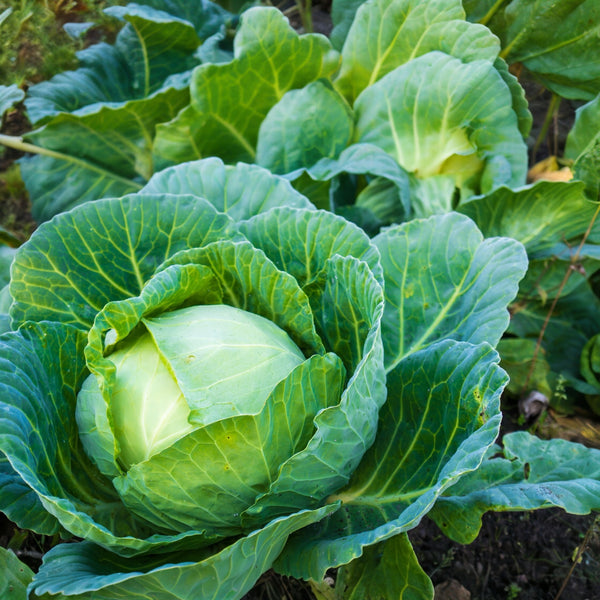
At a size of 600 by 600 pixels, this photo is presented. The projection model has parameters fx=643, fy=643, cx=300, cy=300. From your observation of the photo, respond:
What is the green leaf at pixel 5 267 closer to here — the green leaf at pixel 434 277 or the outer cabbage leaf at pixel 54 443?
the outer cabbage leaf at pixel 54 443

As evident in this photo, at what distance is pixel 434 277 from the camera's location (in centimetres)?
193

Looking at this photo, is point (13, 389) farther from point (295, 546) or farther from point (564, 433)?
point (564, 433)

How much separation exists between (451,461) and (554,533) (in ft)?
4.30

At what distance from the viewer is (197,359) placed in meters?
1.48

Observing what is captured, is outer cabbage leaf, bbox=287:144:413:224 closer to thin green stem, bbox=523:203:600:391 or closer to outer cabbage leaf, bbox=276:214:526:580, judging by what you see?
outer cabbage leaf, bbox=276:214:526:580

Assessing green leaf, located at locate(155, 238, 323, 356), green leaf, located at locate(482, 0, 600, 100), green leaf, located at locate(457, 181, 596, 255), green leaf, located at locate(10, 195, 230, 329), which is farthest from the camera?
green leaf, located at locate(482, 0, 600, 100)

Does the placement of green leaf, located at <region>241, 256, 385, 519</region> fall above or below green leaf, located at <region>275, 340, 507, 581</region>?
above

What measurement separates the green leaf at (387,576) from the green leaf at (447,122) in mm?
1326

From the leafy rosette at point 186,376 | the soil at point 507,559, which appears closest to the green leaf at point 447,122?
the leafy rosette at point 186,376

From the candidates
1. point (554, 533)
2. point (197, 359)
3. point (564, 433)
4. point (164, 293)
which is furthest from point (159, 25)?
point (554, 533)

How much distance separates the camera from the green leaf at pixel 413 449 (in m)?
1.35

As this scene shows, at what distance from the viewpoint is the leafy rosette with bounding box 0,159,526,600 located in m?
1.34

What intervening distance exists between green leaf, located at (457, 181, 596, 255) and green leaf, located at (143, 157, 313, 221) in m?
0.84

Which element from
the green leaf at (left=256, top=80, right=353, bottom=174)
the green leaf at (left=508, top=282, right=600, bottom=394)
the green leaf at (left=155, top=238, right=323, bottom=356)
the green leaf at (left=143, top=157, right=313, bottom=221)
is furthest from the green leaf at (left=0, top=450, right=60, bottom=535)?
the green leaf at (left=508, top=282, right=600, bottom=394)
